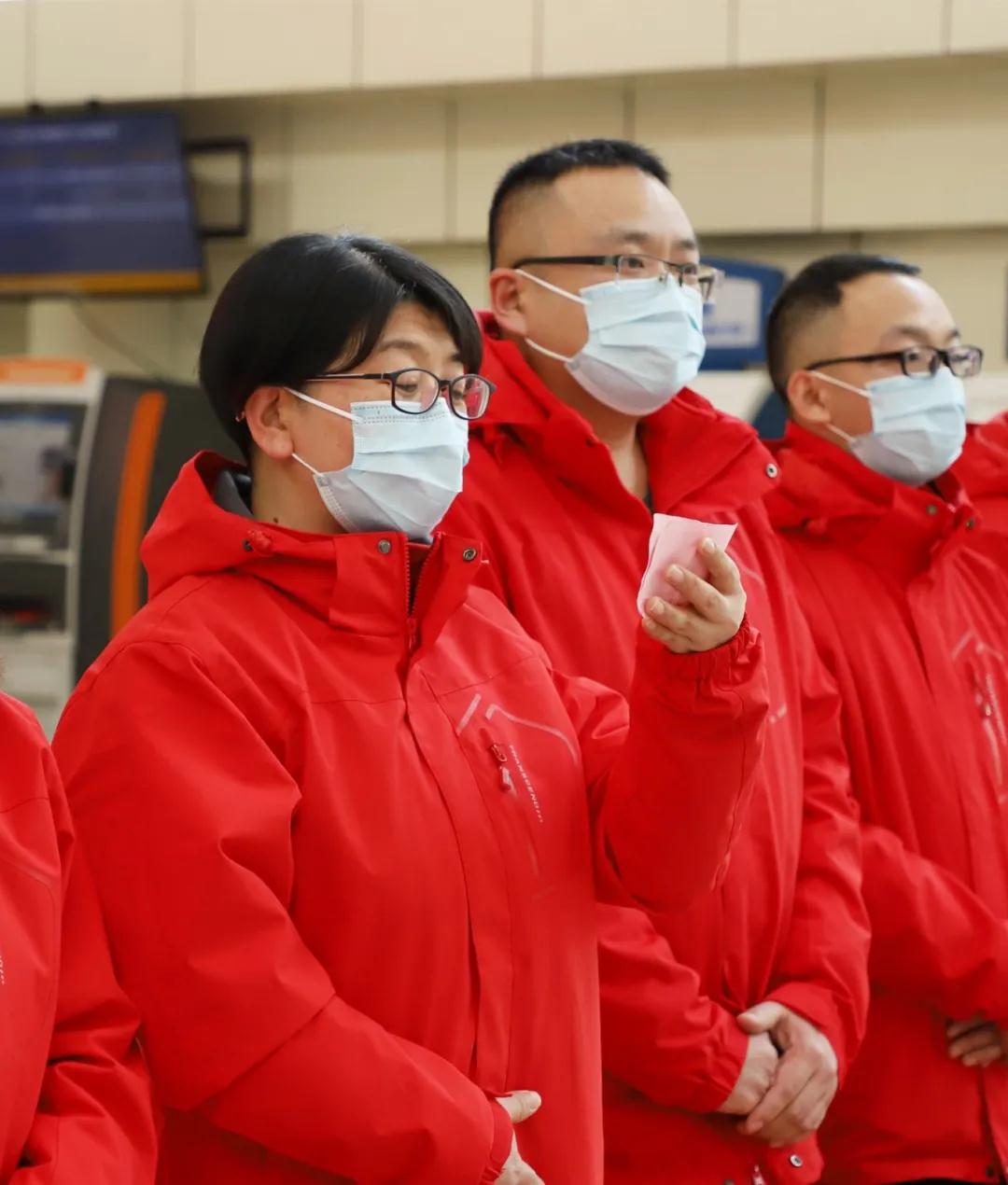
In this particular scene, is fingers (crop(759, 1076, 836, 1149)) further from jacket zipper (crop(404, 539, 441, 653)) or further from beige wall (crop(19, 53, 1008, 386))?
beige wall (crop(19, 53, 1008, 386))

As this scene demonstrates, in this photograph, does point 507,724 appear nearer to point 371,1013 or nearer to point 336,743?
point 336,743

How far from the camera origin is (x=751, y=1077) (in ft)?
5.16

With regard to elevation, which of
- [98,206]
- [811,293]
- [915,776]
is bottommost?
[915,776]

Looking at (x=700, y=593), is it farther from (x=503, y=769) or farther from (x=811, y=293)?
(x=811, y=293)

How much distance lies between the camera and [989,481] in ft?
7.98

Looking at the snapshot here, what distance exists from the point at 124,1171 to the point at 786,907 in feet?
3.02

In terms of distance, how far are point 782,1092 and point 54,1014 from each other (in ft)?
2.85

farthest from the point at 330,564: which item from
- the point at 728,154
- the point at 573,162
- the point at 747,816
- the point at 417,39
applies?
the point at 417,39

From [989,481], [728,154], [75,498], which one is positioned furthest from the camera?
[728,154]

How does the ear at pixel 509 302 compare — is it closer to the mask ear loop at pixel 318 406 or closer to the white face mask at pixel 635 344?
the white face mask at pixel 635 344

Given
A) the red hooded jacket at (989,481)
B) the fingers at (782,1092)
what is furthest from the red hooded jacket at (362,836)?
the red hooded jacket at (989,481)

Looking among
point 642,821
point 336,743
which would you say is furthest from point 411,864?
point 642,821

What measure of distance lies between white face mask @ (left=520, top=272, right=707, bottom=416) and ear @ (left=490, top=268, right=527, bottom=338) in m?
0.06

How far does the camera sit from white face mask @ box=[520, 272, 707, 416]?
6.16ft
